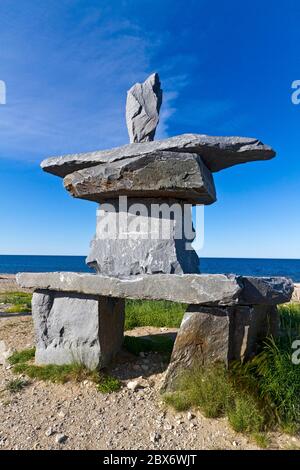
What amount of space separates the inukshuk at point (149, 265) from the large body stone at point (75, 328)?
1 centimetres

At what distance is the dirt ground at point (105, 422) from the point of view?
358 cm

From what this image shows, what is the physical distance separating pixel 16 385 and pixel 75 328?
1.05 meters

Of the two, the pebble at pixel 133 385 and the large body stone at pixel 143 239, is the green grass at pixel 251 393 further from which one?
the large body stone at pixel 143 239

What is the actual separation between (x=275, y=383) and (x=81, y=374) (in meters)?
2.53

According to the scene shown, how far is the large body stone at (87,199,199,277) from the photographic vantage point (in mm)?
5090

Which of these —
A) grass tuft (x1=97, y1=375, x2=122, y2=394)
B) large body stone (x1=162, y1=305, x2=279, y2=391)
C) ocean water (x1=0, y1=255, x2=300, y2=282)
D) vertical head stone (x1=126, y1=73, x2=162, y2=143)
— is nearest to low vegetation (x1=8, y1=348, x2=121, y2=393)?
grass tuft (x1=97, y1=375, x2=122, y2=394)

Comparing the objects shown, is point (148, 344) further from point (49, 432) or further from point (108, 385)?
point (49, 432)

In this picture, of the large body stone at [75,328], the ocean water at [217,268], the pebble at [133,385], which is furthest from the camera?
the ocean water at [217,268]

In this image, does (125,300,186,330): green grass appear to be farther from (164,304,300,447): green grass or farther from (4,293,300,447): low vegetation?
(164,304,300,447): green grass

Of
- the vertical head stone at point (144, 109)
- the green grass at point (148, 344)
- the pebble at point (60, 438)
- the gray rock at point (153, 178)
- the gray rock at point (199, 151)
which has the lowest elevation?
the pebble at point (60, 438)

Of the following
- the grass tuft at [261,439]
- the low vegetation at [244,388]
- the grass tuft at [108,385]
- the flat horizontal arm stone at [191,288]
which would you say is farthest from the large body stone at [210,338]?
the grass tuft at [261,439]

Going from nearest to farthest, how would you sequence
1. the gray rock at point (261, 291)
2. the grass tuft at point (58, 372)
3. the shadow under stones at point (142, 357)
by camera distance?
the gray rock at point (261, 291) < the grass tuft at point (58, 372) < the shadow under stones at point (142, 357)

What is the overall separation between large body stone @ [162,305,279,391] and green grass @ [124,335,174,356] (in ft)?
4.52
